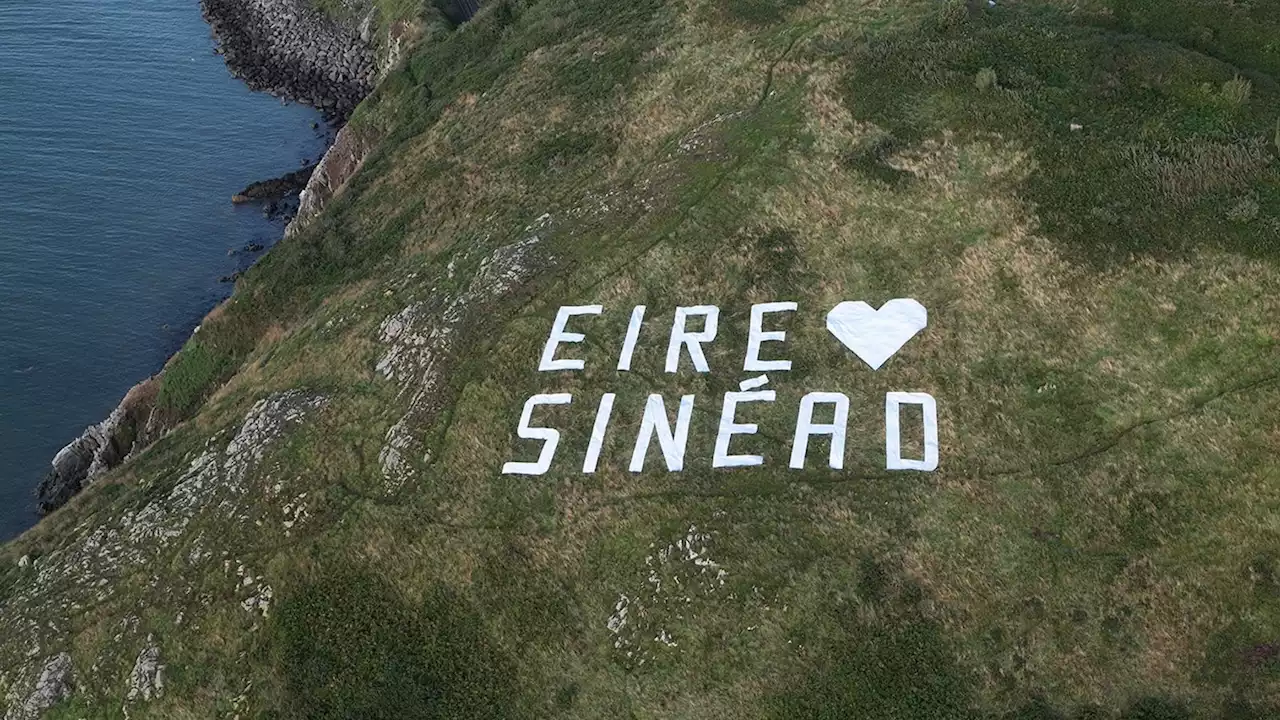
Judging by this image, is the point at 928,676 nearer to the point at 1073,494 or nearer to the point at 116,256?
the point at 1073,494

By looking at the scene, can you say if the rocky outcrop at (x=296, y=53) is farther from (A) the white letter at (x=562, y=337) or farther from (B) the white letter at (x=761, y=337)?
(B) the white letter at (x=761, y=337)

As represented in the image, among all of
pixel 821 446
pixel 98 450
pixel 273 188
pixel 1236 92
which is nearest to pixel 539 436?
pixel 821 446

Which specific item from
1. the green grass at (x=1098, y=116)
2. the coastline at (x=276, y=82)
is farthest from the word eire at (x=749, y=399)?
the coastline at (x=276, y=82)

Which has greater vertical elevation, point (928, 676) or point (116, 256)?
point (928, 676)

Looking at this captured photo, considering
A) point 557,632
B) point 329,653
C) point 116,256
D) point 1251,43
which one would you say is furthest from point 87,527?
point 1251,43

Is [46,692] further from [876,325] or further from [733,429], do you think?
[876,325]
